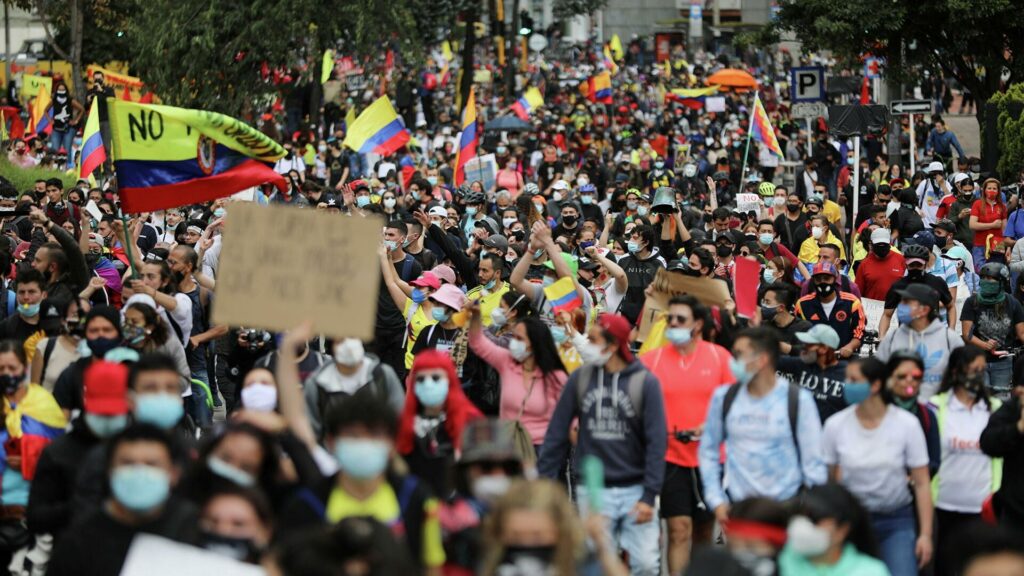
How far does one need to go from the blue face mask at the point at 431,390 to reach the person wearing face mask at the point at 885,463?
1.70 m

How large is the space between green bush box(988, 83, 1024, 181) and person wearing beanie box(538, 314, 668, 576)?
1568 cm

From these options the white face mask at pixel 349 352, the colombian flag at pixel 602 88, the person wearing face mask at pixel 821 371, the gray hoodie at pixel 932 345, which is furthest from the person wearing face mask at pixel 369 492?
the colombian flag at pixel 602 88

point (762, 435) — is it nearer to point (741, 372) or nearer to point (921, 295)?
point (741, 372)

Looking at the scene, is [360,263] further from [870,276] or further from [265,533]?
[870,276]

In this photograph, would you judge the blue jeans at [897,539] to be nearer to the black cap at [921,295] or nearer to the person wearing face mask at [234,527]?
the black cap at [921,295]

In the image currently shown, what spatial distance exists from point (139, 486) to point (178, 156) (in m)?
4.96

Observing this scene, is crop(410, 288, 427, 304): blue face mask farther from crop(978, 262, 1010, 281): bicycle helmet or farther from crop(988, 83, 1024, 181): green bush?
crop(988, 83, 1024, 181): green bush

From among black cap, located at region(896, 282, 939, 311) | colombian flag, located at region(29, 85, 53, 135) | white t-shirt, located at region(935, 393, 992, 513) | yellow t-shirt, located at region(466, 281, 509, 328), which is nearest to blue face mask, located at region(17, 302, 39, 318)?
yellow t-shirt, located at region(466, 281, 509, 328)

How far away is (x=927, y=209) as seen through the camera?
69.1 feet

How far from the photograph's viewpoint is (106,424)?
6727mm

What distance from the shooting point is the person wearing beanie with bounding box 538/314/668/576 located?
26.2 ft

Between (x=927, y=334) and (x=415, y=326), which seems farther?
(x=415, y=326)

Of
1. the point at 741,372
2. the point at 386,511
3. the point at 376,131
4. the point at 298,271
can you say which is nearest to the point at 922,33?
the point at 376,131

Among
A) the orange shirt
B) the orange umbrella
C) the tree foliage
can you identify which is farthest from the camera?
the orange umbrella
